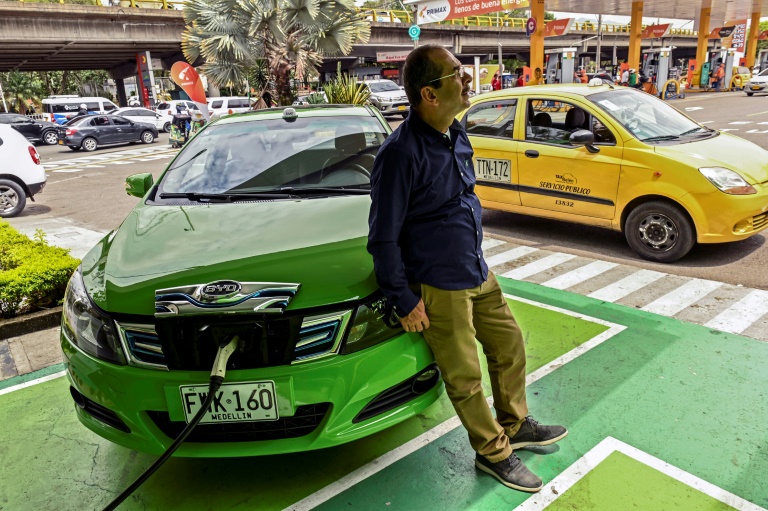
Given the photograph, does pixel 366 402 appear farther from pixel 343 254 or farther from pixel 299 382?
pixel 343 254

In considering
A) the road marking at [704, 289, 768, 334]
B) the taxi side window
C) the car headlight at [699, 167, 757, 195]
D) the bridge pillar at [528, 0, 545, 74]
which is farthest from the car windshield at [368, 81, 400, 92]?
the road marking at [704, 289, 768, 334]

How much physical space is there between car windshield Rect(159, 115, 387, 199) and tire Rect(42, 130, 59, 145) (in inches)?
1091

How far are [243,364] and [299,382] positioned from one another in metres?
0.23

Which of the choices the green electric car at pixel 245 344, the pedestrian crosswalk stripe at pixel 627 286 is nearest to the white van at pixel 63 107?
the pedestrian crosswalk stripe at pixel 627 286

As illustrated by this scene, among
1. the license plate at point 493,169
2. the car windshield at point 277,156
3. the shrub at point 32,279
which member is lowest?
the shrub at point 32,279

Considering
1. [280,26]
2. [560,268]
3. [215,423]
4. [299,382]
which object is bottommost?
[560,268]

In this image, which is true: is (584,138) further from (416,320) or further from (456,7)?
(456,7)

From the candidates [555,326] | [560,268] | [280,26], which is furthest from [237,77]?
[555,326]

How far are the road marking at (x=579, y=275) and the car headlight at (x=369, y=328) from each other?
10.3 feet

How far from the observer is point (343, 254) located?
8.37ft

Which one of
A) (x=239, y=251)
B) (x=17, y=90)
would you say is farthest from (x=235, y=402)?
(x=17, y=90)

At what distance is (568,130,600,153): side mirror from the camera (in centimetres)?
560

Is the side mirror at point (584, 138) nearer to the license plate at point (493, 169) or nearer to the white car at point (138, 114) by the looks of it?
the license plate at point (493, 169)

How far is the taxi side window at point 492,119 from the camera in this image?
652 cm
